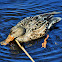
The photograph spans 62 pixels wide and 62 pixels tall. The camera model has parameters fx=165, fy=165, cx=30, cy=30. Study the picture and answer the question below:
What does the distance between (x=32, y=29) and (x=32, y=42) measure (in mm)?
549

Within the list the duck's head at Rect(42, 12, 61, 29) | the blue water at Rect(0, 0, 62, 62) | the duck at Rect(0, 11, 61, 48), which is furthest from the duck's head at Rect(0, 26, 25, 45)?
the duck's head at Rect(42, 12, 61, 29)

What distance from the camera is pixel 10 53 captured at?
5965 millimetres

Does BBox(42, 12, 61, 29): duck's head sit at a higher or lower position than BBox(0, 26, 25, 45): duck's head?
higher

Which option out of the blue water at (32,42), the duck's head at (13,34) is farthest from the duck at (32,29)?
the blue water at (32,42)

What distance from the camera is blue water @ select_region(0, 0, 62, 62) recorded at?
18.7 feet

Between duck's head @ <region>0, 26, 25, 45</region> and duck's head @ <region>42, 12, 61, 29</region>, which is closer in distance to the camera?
duck's head @ <region>0, 26, 25, 45</region>

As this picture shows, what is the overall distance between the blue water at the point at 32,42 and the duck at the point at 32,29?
0.68ft

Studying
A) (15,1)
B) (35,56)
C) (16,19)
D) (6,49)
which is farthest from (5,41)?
(15,1)

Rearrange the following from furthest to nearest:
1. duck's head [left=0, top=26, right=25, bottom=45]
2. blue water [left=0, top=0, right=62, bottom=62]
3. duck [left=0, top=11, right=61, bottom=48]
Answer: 1. duck [left=0, top=11, right=61, bottom=48]
2. duck's head [left=0, top=26, right=25, bottom=45]
3. blue water [left=0, top=0, right=62, bottom=62]

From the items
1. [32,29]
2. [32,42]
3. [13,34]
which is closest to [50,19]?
[32,29]

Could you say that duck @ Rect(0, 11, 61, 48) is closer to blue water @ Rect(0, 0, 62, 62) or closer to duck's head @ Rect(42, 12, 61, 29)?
duck's head @ Rect(42, 12, 61, 29)

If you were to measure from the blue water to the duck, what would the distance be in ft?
0.68

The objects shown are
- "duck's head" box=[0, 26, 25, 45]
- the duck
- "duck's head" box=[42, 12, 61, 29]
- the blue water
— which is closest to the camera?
the blue water

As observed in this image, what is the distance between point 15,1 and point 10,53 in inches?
169
